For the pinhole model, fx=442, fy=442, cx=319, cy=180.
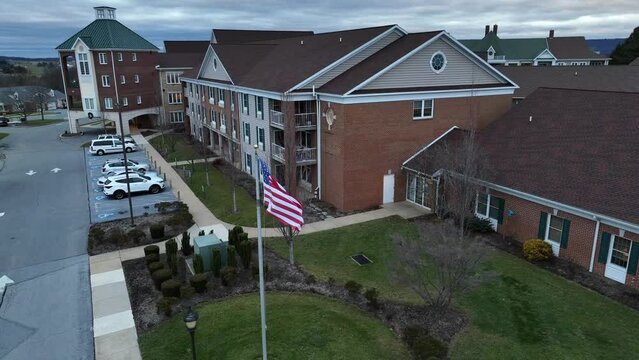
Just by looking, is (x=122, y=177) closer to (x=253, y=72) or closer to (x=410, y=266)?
(x=253, y=72)

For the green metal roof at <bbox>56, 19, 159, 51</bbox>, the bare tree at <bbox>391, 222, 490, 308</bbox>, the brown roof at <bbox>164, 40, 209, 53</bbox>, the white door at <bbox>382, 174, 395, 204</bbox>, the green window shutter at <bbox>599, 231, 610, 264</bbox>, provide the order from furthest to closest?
the brown roof at <bbox>164, 40, 209, 53</bbox>, the green metal roof at <bbox>56, 19, 159, 51</bbox>, the white door at <bbox>382, 174, 395, 204</bbox>, the green window shutter at <bbox>599, 231, 610, 264</bbox>, the bare tree at <bbox>391, 222, 490, 308</bbox>

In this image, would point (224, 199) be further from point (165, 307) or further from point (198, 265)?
point (165, 307)

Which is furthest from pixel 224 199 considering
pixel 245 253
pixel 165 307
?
pixel 165 307

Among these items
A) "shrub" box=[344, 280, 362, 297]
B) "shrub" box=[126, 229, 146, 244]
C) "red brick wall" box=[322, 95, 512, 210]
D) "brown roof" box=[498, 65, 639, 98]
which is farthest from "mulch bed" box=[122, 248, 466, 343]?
A: "brown roof" box=[498, 65, 639, 98]

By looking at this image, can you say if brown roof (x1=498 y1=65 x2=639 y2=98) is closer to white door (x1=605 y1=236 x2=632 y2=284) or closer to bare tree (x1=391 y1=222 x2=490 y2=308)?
white door (x1=605 y1=236 x2=632 y2=284)

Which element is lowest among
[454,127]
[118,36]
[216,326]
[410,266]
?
[216,326]

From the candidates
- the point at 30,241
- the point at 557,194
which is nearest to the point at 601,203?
the point at 557,194

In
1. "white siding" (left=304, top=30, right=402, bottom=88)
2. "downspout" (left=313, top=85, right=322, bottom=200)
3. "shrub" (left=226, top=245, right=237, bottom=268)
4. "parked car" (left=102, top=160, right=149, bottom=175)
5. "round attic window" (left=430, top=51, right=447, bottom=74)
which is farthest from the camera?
"parked car" (left=102, top=160, right=149, bottom=175)
